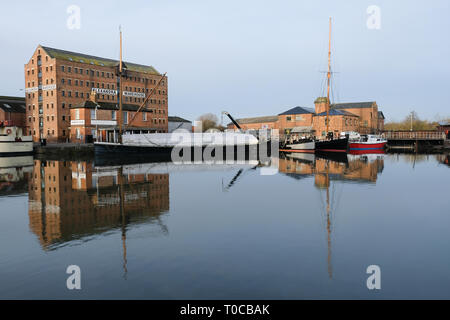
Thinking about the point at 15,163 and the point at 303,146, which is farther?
the point at 303,146

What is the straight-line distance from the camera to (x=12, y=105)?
285 ft

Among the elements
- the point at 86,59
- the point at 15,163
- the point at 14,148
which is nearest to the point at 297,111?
the point at 86,59

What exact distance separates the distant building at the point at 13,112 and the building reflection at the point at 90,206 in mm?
68402

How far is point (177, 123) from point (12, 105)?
145ft

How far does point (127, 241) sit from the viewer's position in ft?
35.6

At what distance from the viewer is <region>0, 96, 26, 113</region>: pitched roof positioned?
8418cm

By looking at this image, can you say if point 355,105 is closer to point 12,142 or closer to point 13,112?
point 12,142

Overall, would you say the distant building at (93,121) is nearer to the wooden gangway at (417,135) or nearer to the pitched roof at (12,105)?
the pitched roof at (12,105)

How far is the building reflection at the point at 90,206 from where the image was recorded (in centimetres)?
1223

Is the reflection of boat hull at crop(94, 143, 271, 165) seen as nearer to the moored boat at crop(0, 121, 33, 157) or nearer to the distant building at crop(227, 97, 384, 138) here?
the moored boat at crop(0, 121, 33, 157)

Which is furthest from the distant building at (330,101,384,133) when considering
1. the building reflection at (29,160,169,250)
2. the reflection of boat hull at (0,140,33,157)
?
the building reflection at (29,160,169,250)

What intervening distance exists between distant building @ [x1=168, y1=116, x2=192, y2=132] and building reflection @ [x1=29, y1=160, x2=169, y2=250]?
81441 mm

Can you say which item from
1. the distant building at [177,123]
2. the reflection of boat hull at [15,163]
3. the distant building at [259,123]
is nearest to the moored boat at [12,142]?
the reflection of boat hull at [15,163]
